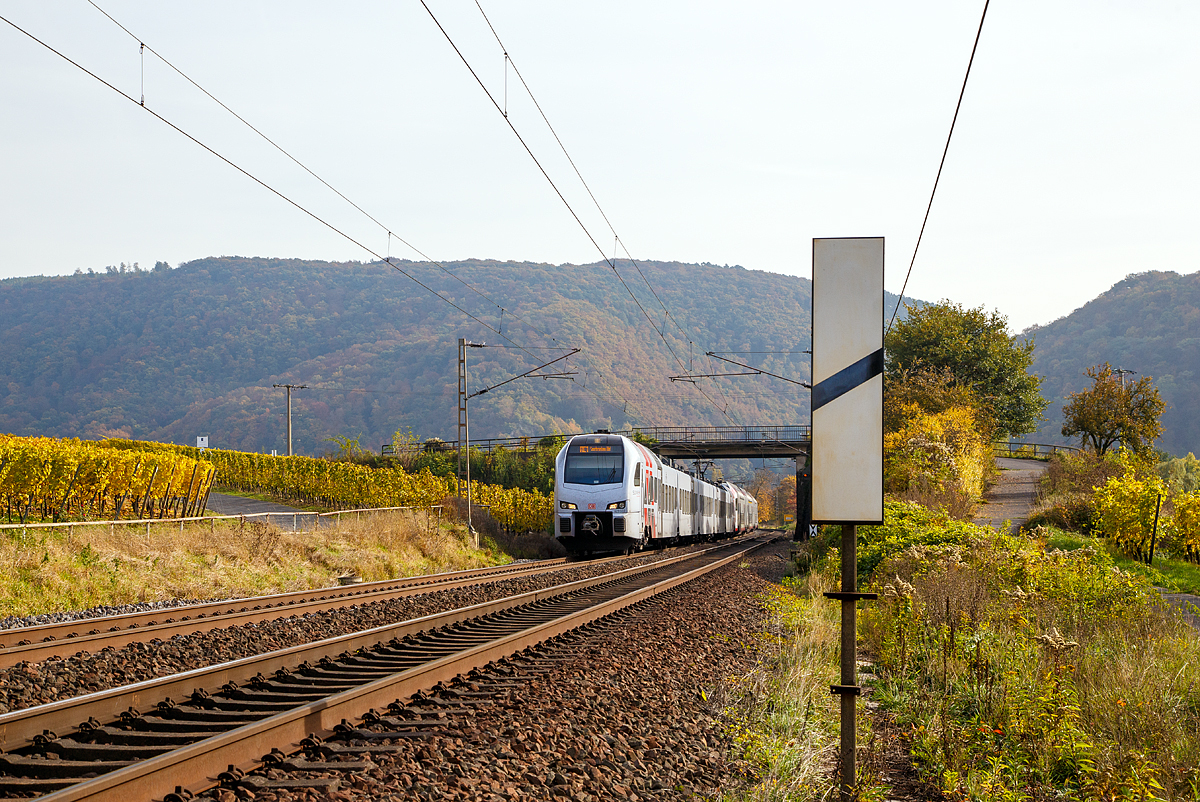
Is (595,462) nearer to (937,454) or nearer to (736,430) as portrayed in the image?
(937,454)

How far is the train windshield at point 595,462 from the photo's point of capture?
26000 millimetres

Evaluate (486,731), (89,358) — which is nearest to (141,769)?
(486,731)

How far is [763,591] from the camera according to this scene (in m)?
15.8

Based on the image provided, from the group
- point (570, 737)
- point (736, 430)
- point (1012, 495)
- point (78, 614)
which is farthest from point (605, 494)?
point (736, 430)

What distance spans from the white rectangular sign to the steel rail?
4699mm

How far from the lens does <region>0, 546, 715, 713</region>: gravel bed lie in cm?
662

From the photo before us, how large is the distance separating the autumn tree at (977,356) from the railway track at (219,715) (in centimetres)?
5121

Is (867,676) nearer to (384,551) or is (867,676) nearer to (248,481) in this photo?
(384,551)

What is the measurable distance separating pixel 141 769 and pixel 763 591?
12896mm

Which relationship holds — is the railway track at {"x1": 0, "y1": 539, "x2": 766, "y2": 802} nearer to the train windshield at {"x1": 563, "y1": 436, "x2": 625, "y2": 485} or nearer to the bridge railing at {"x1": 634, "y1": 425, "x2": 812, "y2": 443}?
the train windshield at {"x1": 563, "y1": 436, "x2": 625, "y2": 485}

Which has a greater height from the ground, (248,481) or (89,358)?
(89,358)

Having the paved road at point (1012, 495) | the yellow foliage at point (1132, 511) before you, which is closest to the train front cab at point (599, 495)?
the paved road at point (1012, 495)

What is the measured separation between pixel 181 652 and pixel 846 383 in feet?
23.1

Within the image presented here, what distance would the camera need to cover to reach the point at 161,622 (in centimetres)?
1083
